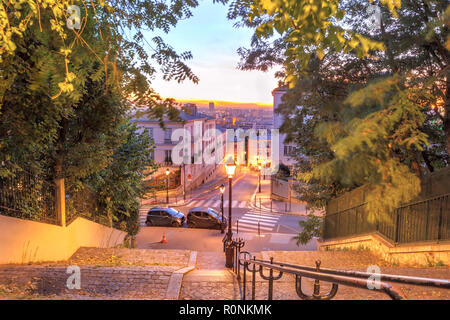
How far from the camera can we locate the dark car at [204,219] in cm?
2156

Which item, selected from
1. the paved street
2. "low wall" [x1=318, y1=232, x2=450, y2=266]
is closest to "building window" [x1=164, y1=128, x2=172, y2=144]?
the paved street

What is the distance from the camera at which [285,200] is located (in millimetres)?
31969

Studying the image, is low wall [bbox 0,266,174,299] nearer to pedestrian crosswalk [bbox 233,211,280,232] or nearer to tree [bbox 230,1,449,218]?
tree [bbox 230,1,449,218]

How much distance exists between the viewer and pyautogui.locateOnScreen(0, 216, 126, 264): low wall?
6.36m

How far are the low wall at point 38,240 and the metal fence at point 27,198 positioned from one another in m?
0.28

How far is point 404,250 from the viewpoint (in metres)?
7.34

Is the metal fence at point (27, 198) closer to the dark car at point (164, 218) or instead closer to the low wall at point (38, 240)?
the low wall at point (38, 240)

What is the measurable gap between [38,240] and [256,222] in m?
18.4

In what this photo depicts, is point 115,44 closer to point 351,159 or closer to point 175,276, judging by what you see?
point 351,159

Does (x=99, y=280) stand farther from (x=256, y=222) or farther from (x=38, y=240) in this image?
(x=256, y=222)

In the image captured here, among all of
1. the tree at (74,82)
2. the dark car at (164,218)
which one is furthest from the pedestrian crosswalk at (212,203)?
the tree at (74,82)

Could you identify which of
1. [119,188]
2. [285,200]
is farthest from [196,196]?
[119,188]

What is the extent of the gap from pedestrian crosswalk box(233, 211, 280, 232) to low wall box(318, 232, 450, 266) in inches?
457
